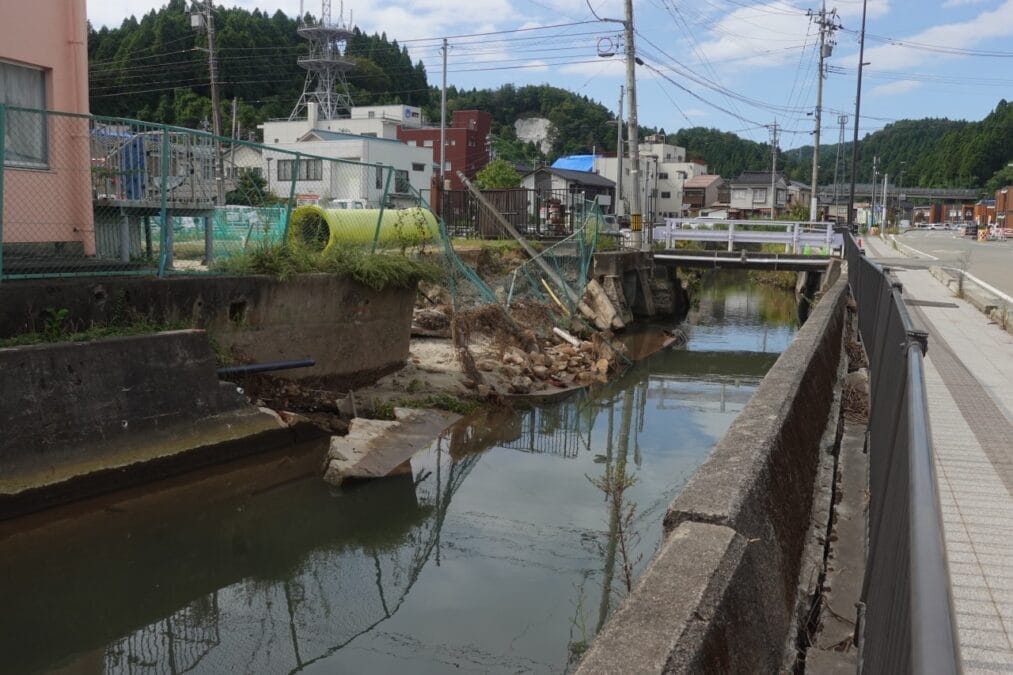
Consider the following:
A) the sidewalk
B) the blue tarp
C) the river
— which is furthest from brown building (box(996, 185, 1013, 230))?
the river

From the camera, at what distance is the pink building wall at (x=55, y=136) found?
9.56 m

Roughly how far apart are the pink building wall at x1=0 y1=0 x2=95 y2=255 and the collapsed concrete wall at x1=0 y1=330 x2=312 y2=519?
83.3 inches

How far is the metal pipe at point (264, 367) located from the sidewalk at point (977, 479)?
7.52m

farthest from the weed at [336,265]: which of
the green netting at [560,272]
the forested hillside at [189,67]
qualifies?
the forested hillside at [189,67]

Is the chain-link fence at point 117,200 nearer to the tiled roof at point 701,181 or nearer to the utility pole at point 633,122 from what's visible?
the utility pole at point 633,122

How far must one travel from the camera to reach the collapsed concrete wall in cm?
775

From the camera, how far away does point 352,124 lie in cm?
6819

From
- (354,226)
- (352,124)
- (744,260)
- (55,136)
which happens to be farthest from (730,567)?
(352,124)

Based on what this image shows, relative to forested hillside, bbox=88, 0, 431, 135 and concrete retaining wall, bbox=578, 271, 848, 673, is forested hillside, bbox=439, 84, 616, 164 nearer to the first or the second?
forested hillside, bbox=88, 0, 431, 135

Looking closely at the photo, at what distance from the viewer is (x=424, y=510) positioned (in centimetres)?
918

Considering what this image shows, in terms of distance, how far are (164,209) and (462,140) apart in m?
70.0

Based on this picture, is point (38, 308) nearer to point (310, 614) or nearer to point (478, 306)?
point (310, 614)

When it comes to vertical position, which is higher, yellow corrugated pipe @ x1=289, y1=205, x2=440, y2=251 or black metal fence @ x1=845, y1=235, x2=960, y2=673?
yellow corrugated pipe @ x1=289, y1=205, x2=440, y2=251

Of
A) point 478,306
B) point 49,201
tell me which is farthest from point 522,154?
point 49,201
